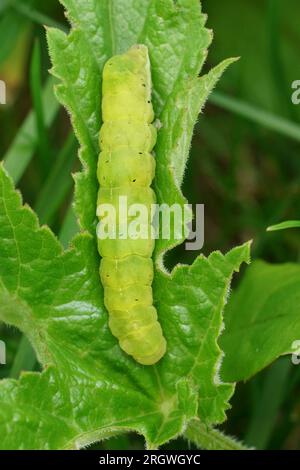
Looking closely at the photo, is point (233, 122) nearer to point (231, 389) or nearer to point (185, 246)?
point (185, 246)

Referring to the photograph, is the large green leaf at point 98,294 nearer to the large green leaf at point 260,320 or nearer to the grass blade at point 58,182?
the large green leaf at point 260,320

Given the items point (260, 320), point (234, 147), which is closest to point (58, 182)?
point (234, 147)

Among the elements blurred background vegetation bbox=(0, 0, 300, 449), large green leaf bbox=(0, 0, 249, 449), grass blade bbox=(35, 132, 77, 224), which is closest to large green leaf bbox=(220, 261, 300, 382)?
large green leaf bbox=(0, 0, 249, 449)

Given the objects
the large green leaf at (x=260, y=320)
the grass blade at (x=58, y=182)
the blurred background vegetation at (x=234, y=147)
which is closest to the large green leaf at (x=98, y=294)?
the large green leaf at (x=260, y=320)

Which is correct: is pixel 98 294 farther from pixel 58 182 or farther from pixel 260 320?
pixel 58 182

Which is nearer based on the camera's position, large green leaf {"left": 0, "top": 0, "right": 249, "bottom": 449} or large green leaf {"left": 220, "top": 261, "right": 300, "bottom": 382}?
large green leaf {"left": 0, "top": 0, "right": 249, "bottom": 449}

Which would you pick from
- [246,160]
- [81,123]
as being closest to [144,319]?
[81,123]

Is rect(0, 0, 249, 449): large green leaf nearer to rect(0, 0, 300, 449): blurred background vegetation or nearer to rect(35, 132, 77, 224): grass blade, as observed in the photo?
rect(0, 0, 300, 449): blurred background vegetation
